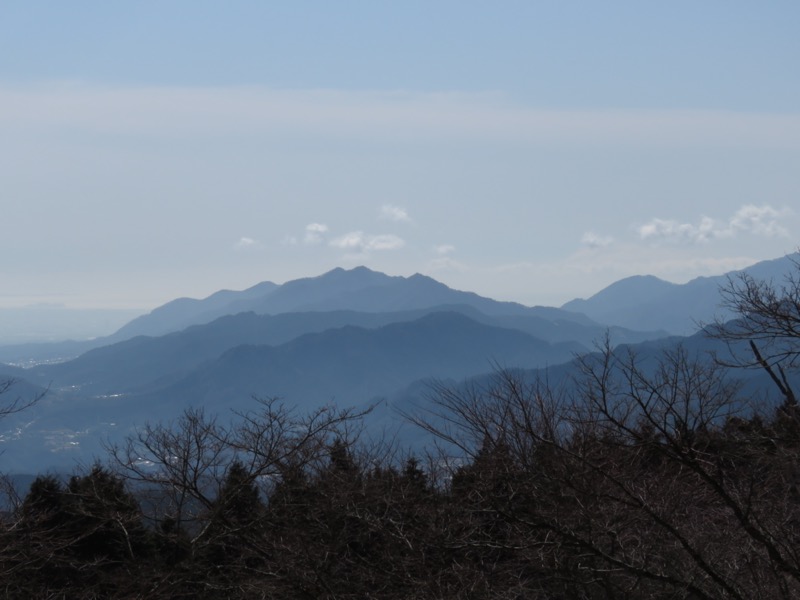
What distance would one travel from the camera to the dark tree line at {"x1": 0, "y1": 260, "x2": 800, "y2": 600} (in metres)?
11.1

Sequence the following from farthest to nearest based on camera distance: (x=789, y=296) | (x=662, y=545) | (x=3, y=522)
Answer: (x=3, y=522) → (x=789, y=296) → (x=662, y=545)

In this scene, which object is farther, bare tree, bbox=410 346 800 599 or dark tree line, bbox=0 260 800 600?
dark tree line, bbox=0 260 800 600

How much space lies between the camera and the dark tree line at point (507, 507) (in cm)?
1114

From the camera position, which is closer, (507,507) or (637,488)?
(507,507)

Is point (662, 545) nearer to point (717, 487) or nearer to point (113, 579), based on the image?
point (717, 487)

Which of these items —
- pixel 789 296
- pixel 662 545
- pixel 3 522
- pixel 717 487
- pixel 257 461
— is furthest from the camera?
pixel 257 461

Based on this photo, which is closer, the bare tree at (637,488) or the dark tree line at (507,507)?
the bare tree at (637,488)

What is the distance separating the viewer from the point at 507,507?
12.3 metres

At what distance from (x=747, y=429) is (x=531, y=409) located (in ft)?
11.5

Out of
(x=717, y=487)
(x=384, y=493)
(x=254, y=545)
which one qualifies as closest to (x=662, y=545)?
(x=717, y=487)

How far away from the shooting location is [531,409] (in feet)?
47.6

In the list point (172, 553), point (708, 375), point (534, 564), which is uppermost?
point (708, 375)

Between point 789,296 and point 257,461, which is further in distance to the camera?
point 257,461

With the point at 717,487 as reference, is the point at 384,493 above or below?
below
